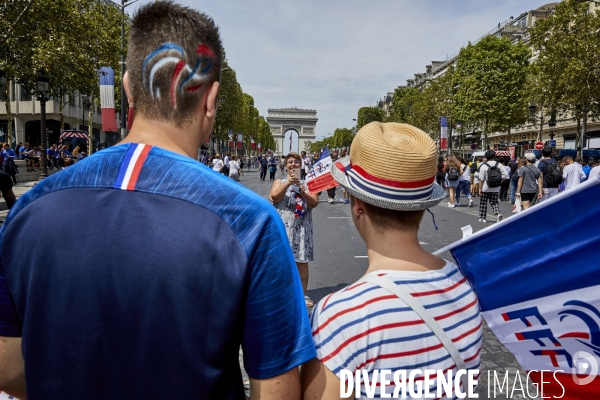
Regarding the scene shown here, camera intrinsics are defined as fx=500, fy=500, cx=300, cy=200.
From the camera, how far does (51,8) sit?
15789 millimetres

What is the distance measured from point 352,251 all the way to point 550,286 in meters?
7.49

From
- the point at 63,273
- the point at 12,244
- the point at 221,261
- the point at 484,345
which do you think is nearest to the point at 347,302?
the point at 221,261

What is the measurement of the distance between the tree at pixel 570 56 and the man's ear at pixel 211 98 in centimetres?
2634

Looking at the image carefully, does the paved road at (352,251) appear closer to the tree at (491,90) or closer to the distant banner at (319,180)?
the distant banner at (319,180)

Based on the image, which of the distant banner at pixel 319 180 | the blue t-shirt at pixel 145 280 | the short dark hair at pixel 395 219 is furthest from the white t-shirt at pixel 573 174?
the blue t-shirt at pixel 145 280

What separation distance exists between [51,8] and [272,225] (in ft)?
57.9

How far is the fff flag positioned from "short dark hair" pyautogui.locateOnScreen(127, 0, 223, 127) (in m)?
1.26

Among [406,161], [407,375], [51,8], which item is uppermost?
[51,8]

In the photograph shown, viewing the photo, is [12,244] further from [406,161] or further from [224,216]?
[406,161]

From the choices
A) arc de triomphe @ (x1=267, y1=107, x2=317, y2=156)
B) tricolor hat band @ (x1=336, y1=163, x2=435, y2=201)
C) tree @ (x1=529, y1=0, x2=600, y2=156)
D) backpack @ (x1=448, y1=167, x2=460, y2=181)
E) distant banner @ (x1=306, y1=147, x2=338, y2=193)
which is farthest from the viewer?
arc de triomphe @ (x1=267, y1=107, x2=317, y2=156)

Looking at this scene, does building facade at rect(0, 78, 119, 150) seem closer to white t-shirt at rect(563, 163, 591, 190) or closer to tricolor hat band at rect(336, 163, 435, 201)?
white t-shirt at rect(563, 163, 591, 190)

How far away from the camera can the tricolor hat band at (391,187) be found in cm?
150

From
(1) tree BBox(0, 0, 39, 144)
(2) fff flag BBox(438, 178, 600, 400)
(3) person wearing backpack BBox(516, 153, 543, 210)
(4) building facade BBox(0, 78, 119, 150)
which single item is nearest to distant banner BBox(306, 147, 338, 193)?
(2) fff flag BBox(438, 178, 600, 400)

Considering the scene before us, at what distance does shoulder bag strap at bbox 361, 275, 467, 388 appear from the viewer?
1.38 m
